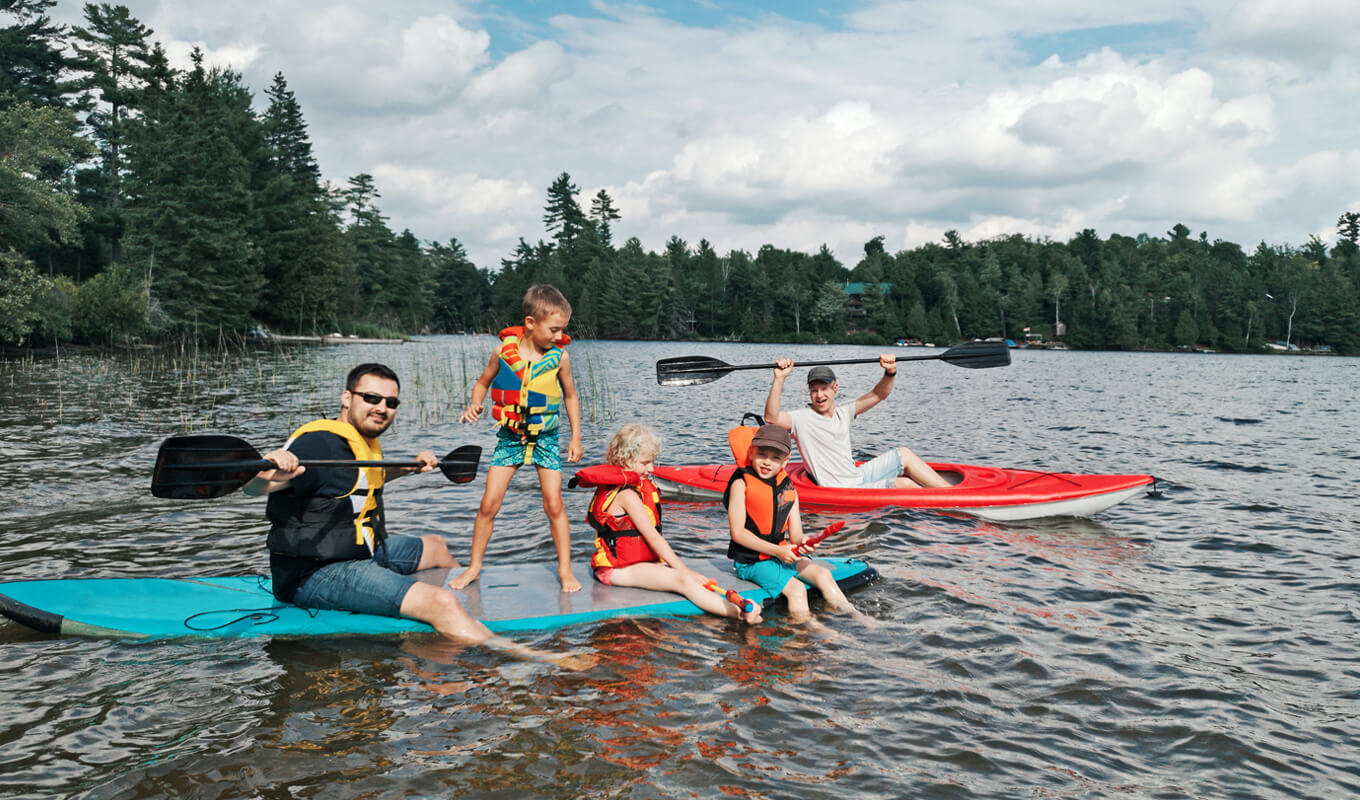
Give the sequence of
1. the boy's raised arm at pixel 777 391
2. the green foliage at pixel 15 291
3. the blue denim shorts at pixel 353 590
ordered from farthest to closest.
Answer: the green foliage at pixel 15 291, the boy's raised arm at pixel 777 391, the blue denim shorts at pixel 353 590

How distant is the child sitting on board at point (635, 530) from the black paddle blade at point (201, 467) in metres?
1.76

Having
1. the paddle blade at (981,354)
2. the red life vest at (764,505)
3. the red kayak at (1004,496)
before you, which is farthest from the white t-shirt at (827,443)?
the red life vest at (764,505)

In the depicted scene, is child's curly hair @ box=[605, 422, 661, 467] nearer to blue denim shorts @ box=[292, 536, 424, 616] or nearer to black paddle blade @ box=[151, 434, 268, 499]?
blue denim shorts @ box=[292, 536, 424, 616]

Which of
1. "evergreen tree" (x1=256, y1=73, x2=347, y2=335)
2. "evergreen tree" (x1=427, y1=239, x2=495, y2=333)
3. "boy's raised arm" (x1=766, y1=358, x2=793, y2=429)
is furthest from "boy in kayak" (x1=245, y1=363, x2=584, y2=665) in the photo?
"evergreen tree" (x1=427, y1=239, x2=495, y2=333)

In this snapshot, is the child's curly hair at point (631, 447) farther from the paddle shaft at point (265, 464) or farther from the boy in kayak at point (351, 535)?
the paddle shaft at point (265, 464)

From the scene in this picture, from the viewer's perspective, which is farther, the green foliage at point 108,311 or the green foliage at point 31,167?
the green foliage at point 108,311

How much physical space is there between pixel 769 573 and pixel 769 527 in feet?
0.89

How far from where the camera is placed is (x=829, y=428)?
7.81 meters

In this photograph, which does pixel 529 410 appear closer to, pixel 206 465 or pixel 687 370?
pixel 206 465

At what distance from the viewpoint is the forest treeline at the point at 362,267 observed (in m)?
28.4

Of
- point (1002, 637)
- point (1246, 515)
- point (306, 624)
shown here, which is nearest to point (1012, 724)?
point (1002, 637)

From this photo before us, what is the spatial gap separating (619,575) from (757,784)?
1.98 metres

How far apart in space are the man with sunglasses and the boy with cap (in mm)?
1579

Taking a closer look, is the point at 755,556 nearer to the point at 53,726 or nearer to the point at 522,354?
the point at 522,354
